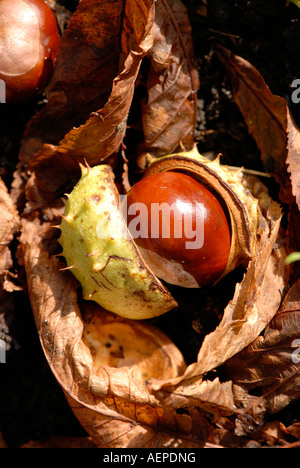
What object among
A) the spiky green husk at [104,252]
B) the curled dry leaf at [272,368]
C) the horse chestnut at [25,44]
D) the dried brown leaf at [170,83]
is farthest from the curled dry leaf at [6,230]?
the curled dry leaf at [272,368]

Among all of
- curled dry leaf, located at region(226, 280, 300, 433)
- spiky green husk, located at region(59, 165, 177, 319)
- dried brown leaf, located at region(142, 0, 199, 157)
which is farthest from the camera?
dried brown leaf, located at region(142, 0, 199, 157)


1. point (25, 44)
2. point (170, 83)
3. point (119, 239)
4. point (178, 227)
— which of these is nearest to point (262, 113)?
point (170, 83)

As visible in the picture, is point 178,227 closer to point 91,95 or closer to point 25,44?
point 91,95

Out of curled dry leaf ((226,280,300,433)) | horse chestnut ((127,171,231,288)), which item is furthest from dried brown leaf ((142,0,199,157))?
curled dry leaf ((226,280,300,433))

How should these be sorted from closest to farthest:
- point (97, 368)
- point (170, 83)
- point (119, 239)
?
point (119, 239) < point (97, 368) < point (170, 83)

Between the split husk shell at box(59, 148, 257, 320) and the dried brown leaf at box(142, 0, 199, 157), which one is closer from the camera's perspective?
the split husk shell at box(59, 148, 257, 320)

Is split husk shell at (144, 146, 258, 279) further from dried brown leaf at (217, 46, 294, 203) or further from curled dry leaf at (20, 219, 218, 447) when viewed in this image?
curled dry leaf at (20, 219, 218, 447)
